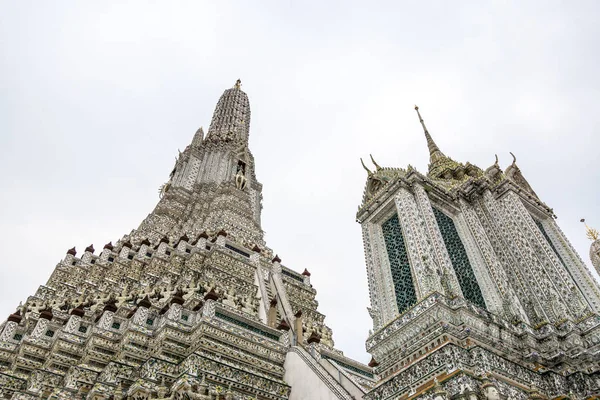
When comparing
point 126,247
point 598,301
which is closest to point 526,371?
point 598,301

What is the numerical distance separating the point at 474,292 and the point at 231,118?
3191 cm

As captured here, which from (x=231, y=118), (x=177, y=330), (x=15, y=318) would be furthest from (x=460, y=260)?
(x=231, y=118)

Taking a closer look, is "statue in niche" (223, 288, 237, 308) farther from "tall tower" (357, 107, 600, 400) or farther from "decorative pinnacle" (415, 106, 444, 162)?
"decorative pinnacle" (415, 106, 444, 162)

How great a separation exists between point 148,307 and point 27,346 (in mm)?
3080

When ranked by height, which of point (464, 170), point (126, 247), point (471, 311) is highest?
point (126, 247)

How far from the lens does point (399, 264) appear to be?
1122 centimetres

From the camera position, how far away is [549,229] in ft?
44.4

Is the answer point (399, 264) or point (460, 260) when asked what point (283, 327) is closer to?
point (399, 264)

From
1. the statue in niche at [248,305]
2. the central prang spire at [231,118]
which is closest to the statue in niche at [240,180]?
the central prang spire at [231,118]

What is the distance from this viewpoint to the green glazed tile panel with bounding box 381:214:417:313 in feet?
34.0

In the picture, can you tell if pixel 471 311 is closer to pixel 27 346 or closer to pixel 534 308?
pixel 534 308

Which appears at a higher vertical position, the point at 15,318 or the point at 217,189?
the point at 217,189

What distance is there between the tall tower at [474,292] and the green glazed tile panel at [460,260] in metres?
0.03

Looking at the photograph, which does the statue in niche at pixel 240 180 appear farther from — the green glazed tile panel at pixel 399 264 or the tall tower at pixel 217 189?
the green glazed tile panel at pixel 399 264
